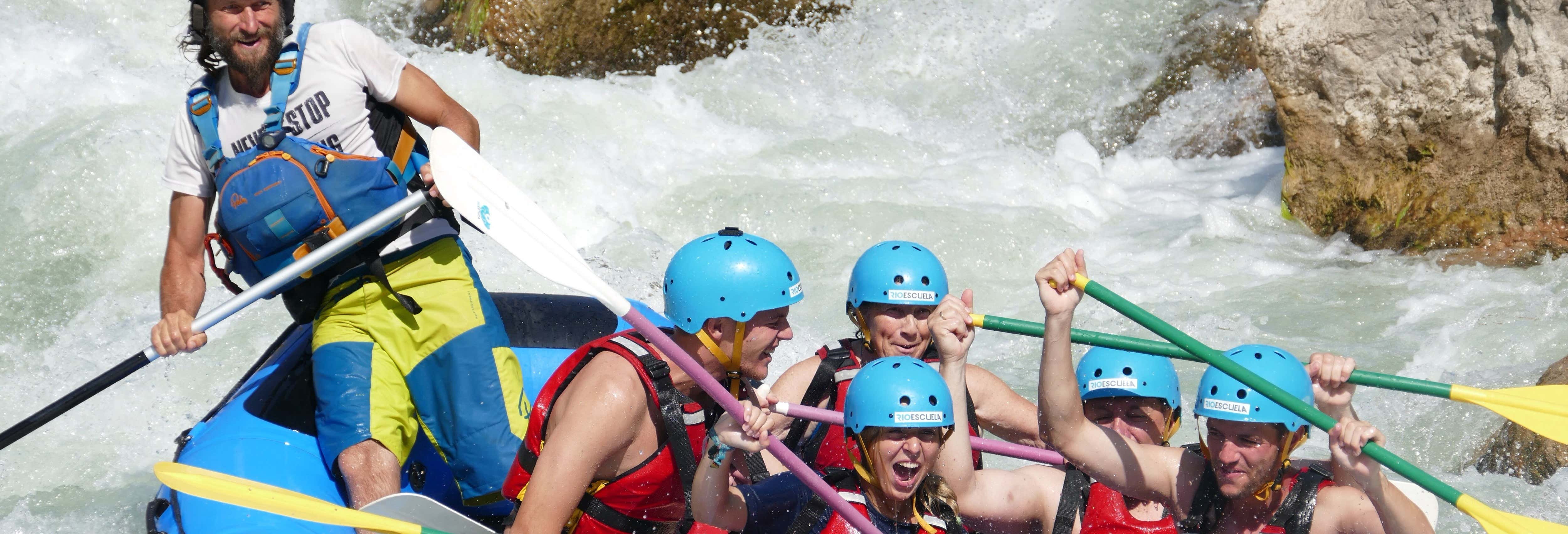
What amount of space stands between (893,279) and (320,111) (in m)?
1.70

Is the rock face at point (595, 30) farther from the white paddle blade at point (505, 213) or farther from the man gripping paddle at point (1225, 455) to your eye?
the man gripping paddle at point (1225, 455)

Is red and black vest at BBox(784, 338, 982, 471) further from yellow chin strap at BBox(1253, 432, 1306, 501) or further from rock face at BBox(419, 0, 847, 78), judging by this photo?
rock face at BBox(419, 0, 847, 78)

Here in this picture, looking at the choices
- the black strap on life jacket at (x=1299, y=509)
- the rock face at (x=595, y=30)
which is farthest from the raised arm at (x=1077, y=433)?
the rock face at (x=595, y=30)

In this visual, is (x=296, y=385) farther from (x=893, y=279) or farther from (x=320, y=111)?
(x=893, y=279)

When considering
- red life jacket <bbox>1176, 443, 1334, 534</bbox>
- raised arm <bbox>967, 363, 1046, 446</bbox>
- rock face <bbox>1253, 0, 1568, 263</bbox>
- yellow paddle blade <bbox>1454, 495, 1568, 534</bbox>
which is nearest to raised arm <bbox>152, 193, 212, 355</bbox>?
raised arm <bbox>967, 363, 1046, 446</bbox>

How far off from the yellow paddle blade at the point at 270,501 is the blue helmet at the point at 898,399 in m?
1.06

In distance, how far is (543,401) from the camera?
310 centimetres

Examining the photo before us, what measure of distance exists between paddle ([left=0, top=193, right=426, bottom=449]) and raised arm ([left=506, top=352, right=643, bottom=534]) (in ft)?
3.23

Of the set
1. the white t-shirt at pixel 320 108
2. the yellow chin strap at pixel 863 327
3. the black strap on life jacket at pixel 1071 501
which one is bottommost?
the black strap on life jacket at pixel 1071 501

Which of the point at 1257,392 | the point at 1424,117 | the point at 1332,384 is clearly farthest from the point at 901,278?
the point at 1424,117

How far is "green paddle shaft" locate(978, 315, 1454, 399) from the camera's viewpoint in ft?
10.1

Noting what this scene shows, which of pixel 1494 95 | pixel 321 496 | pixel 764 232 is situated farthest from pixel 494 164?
pixel 1494 95

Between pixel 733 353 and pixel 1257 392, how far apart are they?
1222 millimetres

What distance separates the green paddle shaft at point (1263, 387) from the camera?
2830 millimetres
